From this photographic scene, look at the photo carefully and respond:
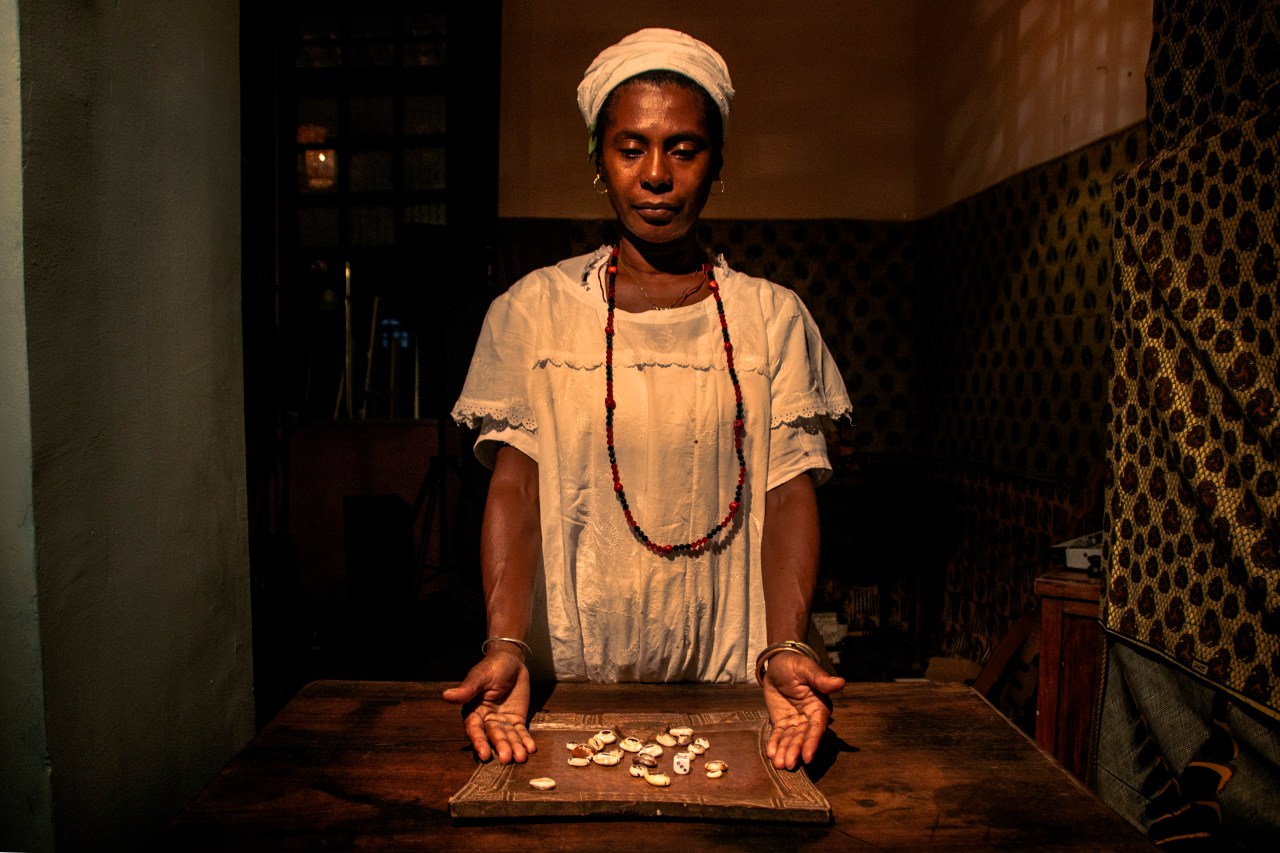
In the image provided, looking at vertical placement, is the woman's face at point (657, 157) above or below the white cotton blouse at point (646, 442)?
above

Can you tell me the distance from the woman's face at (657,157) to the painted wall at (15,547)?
816mm

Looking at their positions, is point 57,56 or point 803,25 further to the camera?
point 803,25

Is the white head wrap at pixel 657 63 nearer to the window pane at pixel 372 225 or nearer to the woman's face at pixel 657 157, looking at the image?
the woman's face at pixel 657 157

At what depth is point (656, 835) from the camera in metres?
0.99

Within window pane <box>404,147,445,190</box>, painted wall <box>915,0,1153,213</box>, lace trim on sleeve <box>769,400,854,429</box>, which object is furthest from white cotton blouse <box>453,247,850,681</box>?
window pane <box>404,147,445,190</box>

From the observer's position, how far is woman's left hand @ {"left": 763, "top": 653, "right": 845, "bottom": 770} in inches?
44.7

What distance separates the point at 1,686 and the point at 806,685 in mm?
1065

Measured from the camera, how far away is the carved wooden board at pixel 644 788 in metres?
1.01

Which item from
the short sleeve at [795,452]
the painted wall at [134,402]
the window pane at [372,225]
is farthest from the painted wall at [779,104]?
the short sleeve at [795,452]

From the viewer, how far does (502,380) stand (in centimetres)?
150

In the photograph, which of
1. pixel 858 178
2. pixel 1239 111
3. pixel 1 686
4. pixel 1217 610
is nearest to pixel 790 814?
pixel 1 686

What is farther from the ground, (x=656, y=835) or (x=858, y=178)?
(x=858, y=178)

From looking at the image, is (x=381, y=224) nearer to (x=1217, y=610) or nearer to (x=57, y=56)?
(x=57, y=56)

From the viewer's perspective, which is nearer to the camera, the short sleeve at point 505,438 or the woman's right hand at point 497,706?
the woman's right hand at point 497,706
